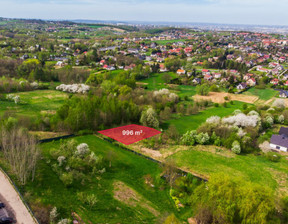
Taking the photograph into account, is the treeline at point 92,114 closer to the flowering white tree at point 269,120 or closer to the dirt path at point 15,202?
the dirt path at point 15,202

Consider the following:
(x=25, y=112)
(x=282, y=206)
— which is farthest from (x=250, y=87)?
(x=25, y=112)

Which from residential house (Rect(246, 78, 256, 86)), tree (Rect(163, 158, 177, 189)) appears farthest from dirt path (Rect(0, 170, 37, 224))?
residential house (Rect(246, 78, 256, 86))

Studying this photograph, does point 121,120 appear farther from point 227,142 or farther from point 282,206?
point 282,206

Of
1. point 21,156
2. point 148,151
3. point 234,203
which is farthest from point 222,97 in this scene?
point 21,156

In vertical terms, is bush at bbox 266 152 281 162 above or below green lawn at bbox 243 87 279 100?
below

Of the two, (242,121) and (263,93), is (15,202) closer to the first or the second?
(242,121)

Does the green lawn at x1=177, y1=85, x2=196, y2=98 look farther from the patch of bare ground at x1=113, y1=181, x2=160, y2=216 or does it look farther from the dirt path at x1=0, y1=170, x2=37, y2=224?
the dirt path at x1=0, y1=170, x2=37, y2=224
